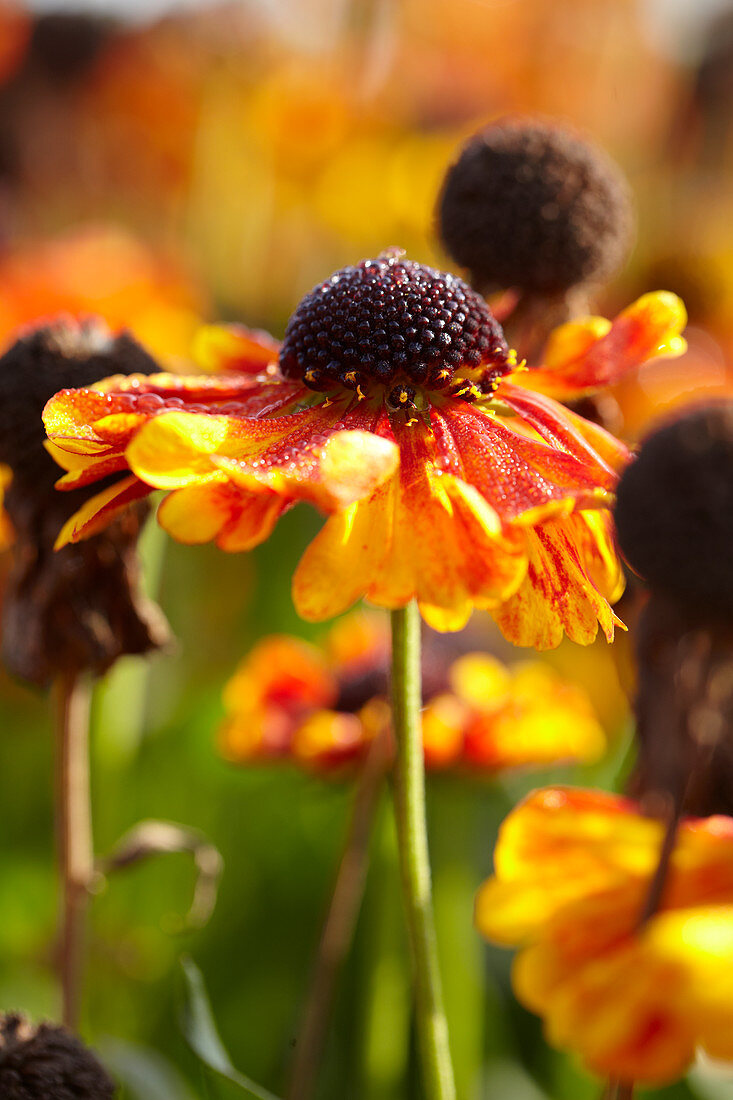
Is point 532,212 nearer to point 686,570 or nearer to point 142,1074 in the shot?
point 686,570

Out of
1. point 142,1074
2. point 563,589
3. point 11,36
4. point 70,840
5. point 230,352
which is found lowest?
point 142,1074

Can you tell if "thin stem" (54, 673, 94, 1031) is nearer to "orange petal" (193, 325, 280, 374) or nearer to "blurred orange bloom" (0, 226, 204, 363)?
"orange petal" (193, 325, 280, 374)

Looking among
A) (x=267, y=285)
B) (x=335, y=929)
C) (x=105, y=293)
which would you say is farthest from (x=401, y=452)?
(x=267, y=285)

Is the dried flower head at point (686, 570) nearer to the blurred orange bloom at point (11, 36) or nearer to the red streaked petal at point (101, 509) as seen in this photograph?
the red streaked petal at point (101, 509)

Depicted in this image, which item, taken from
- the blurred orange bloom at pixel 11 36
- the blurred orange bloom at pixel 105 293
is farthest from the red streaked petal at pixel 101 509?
the blurred orange bloom at pixel 11 36

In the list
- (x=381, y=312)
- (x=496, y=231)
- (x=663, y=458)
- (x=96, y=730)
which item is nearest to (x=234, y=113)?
(x=96, y=730)

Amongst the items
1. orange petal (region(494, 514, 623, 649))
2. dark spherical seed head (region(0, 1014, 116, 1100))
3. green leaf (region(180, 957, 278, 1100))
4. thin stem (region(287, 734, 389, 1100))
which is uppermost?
orange petal (region(494, 514, 623, 649))

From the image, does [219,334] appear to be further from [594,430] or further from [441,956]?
[441,956]

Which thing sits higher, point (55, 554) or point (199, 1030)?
point (55, 554)

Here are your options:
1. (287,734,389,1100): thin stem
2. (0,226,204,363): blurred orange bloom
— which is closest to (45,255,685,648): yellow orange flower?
(287,734,389,1100): thin stem
